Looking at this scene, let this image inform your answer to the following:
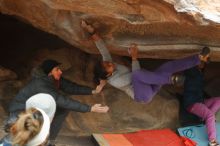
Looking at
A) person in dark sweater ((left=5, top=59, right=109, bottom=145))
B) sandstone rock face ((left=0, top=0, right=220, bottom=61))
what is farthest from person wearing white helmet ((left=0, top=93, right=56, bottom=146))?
sandstone rock face ((left=0, top=0, right=220, bottom=61))

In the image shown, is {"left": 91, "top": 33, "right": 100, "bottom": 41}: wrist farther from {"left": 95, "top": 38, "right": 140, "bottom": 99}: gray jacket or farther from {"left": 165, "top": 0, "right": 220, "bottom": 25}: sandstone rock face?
{"left": 165, "top": 0, "right": 220, "bottom": 25}: sandstone rock face

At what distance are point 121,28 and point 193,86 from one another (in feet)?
3.65

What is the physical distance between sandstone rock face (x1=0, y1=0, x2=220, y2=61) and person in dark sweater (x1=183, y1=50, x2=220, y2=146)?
261 millimetres

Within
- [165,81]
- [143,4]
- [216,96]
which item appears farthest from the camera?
[216,96]

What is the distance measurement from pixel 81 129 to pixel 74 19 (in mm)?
1410

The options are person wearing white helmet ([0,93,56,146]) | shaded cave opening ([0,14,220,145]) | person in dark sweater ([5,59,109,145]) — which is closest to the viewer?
person wearing white helmet ([0,93,56,146])

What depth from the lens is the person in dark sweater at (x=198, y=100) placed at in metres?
5.53

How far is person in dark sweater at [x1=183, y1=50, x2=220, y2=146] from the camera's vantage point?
553cm

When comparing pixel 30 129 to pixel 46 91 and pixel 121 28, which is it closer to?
pixel 46 91

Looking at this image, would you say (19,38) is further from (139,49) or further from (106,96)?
(139,49)

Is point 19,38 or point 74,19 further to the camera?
point 19,38

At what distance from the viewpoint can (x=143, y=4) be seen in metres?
4.48

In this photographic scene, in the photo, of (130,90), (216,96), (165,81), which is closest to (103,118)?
(130,90)

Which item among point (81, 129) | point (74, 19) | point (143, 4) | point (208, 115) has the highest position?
point (143, 4)
